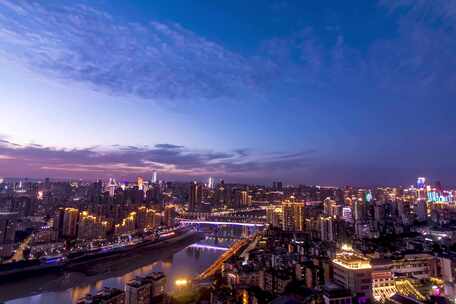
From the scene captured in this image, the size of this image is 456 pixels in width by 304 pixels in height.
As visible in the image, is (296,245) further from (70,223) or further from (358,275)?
(70,223)

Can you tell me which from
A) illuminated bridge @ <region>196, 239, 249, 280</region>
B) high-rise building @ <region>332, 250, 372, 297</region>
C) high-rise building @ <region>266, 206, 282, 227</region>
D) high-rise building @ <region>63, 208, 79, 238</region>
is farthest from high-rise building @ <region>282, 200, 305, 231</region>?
high-rise building @ <region>63, 208, 79, 238</region>

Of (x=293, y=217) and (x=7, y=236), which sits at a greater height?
(x=293, y=217)

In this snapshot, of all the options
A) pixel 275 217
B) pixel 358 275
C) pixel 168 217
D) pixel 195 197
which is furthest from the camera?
pixel 195 197

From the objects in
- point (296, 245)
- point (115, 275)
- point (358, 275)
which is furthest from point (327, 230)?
point (115, 275)

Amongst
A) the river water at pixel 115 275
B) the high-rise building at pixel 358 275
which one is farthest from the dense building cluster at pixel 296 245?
the river water at pixel 115 275

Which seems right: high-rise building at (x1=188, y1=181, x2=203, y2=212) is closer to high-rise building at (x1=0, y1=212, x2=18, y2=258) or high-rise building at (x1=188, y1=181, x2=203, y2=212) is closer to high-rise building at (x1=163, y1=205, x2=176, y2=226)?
high-rise building at (x1=163, y1=205, x2=176, y2=226)

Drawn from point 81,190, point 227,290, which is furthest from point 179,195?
point 227,290
